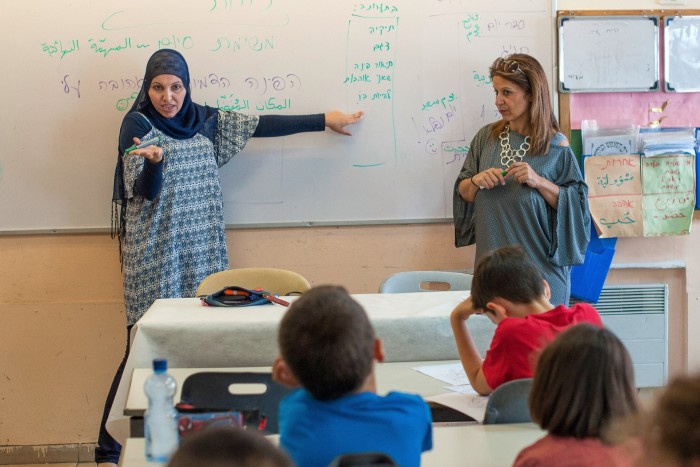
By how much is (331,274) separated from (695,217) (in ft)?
5.77

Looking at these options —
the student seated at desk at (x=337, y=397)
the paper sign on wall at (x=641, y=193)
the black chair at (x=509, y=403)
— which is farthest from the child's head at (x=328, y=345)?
the paper sign on wall at (x=641, y=193)

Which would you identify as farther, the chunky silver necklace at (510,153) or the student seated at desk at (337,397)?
the chunky silver necklace at (510,153)

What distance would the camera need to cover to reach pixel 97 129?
152 inches

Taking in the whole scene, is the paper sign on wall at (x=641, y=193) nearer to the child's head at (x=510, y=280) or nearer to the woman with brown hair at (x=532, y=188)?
the woman with brown hair at (x=532, y=188)

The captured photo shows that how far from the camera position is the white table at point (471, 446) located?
1.82 meters

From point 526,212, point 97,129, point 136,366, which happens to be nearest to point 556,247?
point 526,212

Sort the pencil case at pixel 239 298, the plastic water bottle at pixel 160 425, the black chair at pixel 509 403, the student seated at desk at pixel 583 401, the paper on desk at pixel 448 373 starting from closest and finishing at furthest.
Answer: the student seated at desk at pixel 583 401 → the plastic water bottle at pixel 160 425 → the black chair at pixel 509 403 → the paper on desk at pixel 448 373 → the pencil case at pixel 239 298

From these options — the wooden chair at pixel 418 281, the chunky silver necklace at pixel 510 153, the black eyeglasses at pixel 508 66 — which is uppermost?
the black eyeglasses at pixel 508 66

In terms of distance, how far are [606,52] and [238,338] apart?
2.38 metres

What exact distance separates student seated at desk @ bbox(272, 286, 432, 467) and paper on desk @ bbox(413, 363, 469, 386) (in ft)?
2.37

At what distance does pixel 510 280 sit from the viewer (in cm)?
229

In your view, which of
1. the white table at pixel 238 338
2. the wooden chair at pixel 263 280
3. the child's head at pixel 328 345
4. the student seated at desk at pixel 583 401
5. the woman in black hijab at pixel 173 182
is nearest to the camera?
the student seated at desk at pixel 583 401

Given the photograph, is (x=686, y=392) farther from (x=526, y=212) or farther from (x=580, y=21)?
(x=580, y=21)

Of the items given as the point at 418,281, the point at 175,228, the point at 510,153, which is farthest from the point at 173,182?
the point at 510,153
